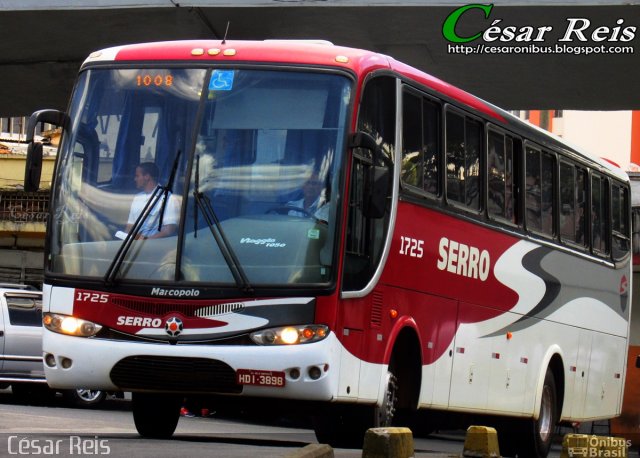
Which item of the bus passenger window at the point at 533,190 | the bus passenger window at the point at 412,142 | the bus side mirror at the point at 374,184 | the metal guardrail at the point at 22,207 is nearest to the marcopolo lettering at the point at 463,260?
the bus passenger window at the point at 412,142

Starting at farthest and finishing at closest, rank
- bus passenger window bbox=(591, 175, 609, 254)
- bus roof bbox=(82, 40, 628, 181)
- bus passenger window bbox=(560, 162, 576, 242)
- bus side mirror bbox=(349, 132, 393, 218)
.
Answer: bus passenger window bbox=(591, 175, 609, 254) < bus passenger window bbox=(560, 162, 576, 242) < bus roof bbox=(82, 40, 628, 181) < bus side mirror bbox=(349, 132, 393, 218)

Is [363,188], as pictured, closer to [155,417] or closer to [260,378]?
[260,378]

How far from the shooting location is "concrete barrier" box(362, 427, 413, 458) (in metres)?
9.47

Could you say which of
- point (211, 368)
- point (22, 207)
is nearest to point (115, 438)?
point (211, 368)

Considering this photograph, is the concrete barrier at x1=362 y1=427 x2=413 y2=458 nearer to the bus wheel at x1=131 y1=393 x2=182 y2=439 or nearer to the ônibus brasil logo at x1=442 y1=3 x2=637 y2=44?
the bus wheel at x1=131 y1=393 x2=182 y2=439

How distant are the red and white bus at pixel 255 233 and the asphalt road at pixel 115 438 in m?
0.47

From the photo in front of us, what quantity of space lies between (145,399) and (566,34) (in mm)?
8742

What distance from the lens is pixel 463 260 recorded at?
1427cm

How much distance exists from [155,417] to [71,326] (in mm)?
2101

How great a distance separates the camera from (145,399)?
13.5 metres

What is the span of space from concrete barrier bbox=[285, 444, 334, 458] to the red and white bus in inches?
76.1

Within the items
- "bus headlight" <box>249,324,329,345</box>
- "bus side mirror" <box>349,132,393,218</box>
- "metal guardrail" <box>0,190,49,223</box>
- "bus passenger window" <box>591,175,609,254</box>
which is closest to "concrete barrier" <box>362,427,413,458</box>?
"bus headlight" <box>249,324,329,345</box>

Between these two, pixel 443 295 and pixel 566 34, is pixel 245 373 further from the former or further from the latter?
pixel 566 34

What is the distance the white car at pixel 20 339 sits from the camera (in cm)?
2152
